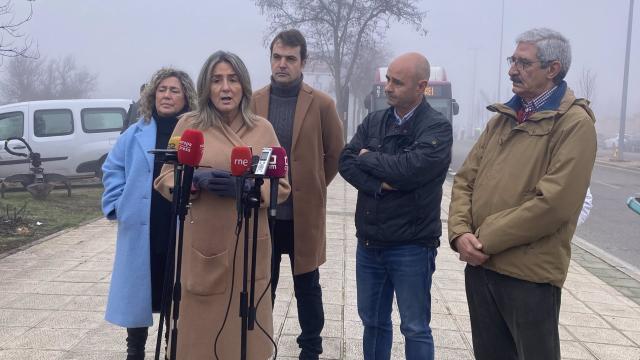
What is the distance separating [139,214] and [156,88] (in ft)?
2.45

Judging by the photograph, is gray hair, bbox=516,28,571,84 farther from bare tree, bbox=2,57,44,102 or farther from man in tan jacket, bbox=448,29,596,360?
bare tree, bbox=2,57,44,102

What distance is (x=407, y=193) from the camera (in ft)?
10.4

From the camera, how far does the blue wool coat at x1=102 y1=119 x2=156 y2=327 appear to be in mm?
3385

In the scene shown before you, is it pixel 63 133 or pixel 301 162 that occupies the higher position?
pixel 301 162

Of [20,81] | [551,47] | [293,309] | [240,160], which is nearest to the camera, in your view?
[240,160]

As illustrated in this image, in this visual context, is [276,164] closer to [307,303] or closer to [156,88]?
[156,88]

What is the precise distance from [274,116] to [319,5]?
18160mm

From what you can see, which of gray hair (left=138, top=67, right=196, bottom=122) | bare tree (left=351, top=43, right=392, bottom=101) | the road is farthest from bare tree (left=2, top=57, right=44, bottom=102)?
gray hair (left=138, top=67, right=196, bottom=122)

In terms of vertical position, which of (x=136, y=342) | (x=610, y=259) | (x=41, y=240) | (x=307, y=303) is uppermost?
(x=307, y=303)

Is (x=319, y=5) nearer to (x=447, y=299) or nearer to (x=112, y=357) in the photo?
(x=447, y=299)

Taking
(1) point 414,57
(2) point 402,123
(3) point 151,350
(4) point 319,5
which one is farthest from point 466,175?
(4) point 319,5

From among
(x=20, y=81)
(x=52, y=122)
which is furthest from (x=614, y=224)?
(x=20, y=81)

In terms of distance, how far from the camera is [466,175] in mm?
3070

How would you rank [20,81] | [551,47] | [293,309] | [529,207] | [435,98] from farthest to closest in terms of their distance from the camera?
[20,81]
[435,98]
[293,309]
[551,47]
[529,207]
